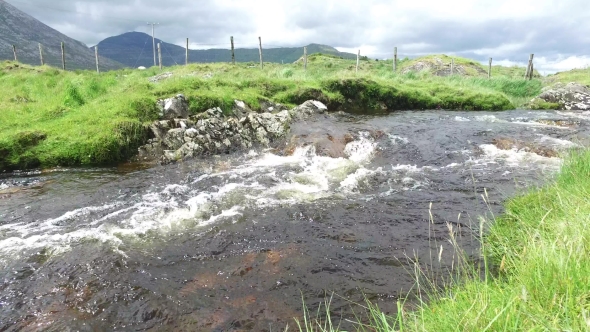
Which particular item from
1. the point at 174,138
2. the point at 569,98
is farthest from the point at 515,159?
the point at 569,98

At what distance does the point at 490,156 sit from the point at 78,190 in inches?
454

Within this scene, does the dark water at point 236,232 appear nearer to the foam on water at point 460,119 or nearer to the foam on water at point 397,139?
the foam on water at point 397,139

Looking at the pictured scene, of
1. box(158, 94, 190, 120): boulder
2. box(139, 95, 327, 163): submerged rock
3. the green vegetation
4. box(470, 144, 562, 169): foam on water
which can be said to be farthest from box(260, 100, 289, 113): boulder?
the green vegetation

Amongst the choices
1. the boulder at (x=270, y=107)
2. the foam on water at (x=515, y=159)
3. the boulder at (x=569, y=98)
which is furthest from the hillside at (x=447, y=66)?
the foam on water at (x=515, y=159)

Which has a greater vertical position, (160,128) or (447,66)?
(447,66)

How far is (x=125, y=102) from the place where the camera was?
12.1 meters

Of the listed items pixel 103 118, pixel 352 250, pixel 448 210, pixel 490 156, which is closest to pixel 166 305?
pixel 352 250

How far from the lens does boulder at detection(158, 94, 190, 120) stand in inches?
484

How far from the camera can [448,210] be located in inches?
271

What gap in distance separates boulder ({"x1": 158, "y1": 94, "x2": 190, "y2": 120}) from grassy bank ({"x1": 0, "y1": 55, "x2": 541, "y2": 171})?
0.93ft

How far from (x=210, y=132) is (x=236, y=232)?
643cm

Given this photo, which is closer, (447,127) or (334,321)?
(334,321)

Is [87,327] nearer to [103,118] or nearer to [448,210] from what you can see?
[448,210]

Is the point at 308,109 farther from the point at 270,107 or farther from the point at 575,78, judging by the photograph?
the point at 575,78
